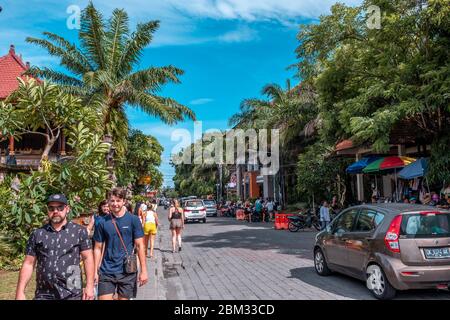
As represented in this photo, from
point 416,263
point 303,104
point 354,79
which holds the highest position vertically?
point 303,104

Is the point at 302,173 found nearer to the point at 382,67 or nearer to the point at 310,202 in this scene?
the point at 310,202

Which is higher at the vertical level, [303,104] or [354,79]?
[303,104]

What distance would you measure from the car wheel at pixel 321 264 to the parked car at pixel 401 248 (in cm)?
121

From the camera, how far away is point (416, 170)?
44.2 ft

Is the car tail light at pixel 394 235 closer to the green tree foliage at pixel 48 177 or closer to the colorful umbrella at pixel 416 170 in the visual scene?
the green tree foliage at pixel 48 177

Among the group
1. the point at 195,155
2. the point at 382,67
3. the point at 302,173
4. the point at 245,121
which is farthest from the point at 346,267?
the point at 195,155

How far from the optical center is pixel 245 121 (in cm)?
3612

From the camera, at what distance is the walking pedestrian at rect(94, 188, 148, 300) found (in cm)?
489

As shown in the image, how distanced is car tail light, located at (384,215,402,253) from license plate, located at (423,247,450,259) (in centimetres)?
45

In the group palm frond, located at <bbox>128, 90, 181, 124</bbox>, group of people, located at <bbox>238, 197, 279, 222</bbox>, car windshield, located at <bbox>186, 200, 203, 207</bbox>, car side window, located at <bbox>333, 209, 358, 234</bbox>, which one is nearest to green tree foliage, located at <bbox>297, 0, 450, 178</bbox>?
car side window, located at <bbox>333, 209, 358, 234</bbox>

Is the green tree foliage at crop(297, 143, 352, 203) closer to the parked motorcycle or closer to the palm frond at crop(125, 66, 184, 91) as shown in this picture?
the parked motorcycle
